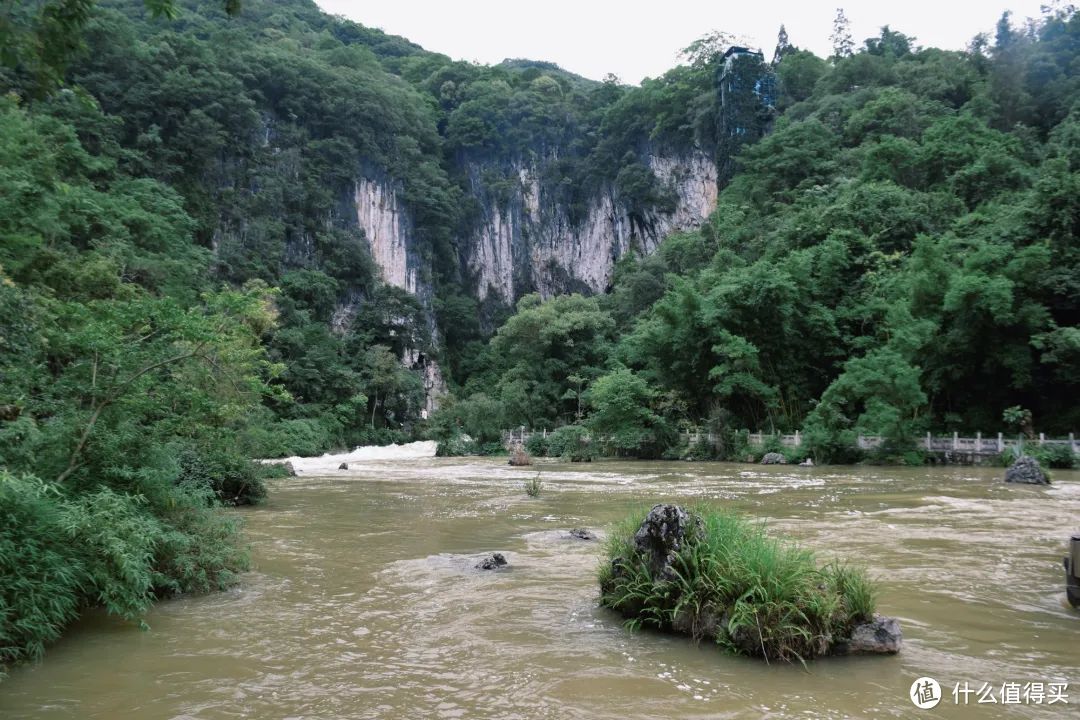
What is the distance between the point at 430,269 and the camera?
177 ft

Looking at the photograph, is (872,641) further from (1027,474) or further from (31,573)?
(1027,474)

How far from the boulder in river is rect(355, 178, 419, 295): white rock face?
41610 millimetres

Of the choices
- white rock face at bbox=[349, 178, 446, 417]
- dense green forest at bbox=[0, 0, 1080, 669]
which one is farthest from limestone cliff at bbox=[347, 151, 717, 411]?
white rock face at bbox=[349, 178, 446, 417]

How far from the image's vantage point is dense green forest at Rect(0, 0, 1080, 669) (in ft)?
17.5

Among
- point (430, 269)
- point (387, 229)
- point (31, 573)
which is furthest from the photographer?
point (430, 269)

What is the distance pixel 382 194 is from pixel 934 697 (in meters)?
51.7

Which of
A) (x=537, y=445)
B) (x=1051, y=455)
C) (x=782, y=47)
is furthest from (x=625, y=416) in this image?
(x=782, y=47)

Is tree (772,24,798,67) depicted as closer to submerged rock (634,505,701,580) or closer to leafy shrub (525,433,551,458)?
leafy shrub (525,433,551,458)

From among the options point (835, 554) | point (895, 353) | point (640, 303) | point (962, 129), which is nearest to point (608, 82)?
point (640, 303)

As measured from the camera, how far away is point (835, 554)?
698cm

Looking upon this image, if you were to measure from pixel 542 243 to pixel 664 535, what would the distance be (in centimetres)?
5513

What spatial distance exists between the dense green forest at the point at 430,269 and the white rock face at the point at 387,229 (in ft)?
4.86

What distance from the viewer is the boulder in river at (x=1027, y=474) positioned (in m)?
14.8

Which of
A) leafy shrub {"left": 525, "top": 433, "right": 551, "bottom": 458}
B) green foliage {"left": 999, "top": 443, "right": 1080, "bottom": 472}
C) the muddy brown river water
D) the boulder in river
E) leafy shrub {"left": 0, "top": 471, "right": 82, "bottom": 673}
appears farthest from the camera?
leafy shrub {"left": 525, "top": 433, "right": 551, "bottom": 458}
